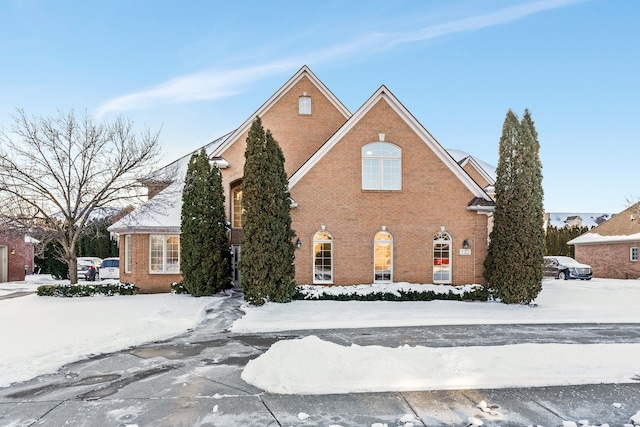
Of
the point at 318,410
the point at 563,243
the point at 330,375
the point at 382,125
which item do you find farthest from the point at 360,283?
the point at 563,243

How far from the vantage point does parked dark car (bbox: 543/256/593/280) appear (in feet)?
99.1

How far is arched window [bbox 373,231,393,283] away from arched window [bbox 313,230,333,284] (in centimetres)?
197

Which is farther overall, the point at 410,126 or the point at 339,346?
the point at 410,126

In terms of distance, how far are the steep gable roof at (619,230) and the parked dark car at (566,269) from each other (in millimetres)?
5202

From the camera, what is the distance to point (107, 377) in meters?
7.32

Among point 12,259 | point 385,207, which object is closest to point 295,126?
point 385,207

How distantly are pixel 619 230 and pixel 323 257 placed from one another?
2869 centimetres

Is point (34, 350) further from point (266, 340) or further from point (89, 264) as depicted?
point (89, 264)

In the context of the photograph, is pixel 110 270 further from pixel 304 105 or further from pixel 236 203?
pixel 304 105

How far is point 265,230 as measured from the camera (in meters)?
16.3

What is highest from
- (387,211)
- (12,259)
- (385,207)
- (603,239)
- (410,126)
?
(410,126)

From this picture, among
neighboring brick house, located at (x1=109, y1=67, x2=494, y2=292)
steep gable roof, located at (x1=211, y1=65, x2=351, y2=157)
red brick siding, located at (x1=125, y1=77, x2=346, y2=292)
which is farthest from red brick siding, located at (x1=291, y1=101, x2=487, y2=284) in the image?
steep gable roof, located at (x1=211, y1=65, x2=351, y2=157)

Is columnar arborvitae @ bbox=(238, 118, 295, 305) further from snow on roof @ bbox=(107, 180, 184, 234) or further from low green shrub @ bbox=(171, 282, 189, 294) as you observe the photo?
snow on roof @ bbox=(107, 180, 184, 234)

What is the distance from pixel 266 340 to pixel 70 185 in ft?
45.6
